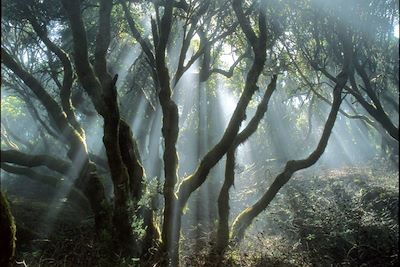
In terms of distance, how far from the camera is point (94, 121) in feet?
75.8

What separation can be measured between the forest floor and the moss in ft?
5.51

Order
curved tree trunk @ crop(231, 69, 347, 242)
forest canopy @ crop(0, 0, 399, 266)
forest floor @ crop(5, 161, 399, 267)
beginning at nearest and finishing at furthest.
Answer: forest floor @ crop(5, 161, 399, 267)
forest canopy @ crop(0, 0, 399, 266)
curved tree trunk @ crop(231, 69, 347, 242)

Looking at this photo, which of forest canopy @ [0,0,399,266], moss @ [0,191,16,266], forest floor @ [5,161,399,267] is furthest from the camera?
forest canopy @ [0,0,399,266]

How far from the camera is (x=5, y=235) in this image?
434cm

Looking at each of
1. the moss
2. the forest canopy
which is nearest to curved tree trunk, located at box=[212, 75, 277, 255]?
the forest canopy

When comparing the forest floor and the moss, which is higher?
Result: the forest floor

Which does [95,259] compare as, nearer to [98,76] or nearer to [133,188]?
[133,188]

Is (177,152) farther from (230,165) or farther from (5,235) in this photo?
(5,235)

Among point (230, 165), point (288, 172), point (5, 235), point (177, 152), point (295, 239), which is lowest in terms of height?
point (5, 235)

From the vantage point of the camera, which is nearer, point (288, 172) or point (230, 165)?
point (288, 172)

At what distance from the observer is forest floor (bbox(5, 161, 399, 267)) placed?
782 centimetres

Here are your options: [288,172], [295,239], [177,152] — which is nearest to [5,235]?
[177,152]

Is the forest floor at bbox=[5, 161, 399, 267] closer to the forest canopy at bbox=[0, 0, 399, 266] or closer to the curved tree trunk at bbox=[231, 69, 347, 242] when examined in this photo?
the forest canopy at bbox=[0, 0, 399, 266]

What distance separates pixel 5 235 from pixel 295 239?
863 centimetres
